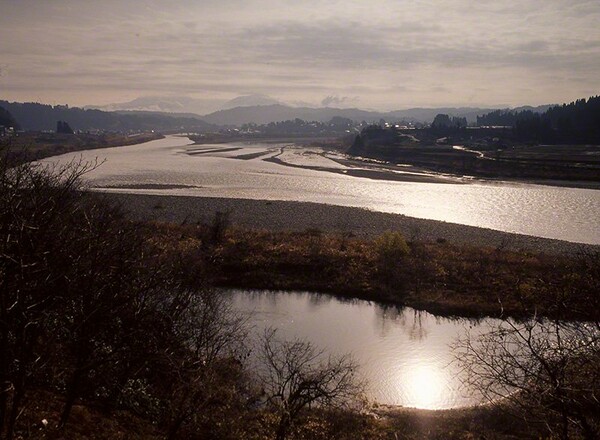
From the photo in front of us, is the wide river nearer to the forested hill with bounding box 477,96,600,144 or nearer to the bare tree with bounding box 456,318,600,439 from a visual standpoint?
the bare tree with bounding box 456,318,600,439

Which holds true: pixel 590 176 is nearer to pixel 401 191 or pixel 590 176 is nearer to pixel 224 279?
pixel 401 191

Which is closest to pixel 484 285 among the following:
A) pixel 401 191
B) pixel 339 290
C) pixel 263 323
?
pixel 339 290

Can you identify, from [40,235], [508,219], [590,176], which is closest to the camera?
[40,235]

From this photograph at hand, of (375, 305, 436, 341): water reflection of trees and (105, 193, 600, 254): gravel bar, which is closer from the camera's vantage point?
(375, 305, 436, 341): water reflection of trees

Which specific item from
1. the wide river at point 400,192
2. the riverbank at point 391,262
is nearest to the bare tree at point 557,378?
the riverbank at point 391,262

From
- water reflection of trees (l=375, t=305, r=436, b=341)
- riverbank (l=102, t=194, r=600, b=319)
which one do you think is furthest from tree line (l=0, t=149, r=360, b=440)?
riverbank (l=102, t=194, r=600, b=319)
